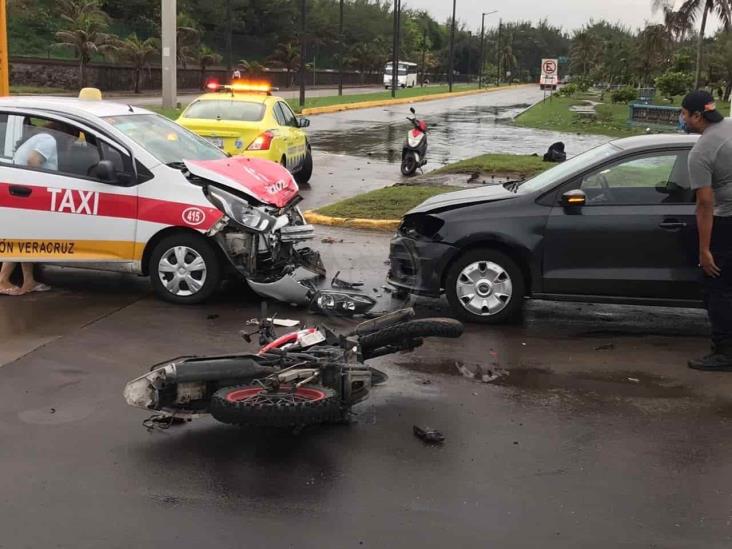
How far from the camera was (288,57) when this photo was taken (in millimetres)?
75375

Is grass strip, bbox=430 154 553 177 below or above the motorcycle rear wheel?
above

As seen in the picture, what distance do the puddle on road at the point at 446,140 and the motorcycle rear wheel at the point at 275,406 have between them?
16.1 m

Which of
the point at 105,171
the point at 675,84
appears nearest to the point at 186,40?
the point at 675,84

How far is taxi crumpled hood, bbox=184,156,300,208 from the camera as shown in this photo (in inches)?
303

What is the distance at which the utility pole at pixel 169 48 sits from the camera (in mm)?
29580

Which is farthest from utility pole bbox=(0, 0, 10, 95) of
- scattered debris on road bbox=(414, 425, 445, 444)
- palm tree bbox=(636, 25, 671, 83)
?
palm tree bbox=(636, 25, 671, 83)

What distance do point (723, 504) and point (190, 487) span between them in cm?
266

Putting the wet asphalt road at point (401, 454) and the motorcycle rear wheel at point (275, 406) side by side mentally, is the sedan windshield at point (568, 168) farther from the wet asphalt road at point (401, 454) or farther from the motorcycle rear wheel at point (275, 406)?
the motorcycle rear wheel at point (275, 406)

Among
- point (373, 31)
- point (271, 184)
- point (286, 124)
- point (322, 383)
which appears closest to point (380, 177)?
point (286, 124)

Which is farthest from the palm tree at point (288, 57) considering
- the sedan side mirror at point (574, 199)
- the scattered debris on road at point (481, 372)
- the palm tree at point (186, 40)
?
the scattered debris on road at point (481, 372)

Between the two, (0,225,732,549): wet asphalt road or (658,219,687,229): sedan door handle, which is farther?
(658,219,687,229): sedan door handle

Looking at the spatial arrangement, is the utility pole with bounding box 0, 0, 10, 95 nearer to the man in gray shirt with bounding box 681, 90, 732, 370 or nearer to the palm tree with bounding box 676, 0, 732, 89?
the man in gray shirt with bounding box 681, 90, 732, 370

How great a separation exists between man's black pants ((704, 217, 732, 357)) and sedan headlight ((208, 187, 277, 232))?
144 inches

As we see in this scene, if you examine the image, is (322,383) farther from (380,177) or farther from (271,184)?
(380,177)
